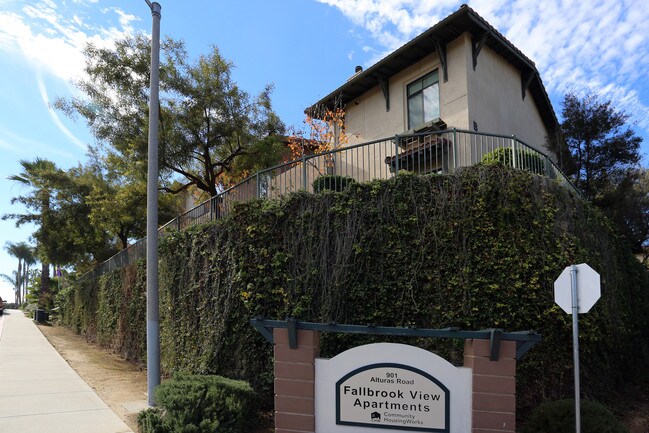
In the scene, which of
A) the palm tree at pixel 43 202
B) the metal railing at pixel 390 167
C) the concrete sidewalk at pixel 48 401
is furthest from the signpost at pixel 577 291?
the palm tree at pixel 43 202

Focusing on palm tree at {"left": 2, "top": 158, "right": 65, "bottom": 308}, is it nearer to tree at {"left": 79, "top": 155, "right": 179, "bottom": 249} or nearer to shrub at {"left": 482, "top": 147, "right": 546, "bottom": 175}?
tree at {"left": 79, "top": 155, "right": 179, "bottom": 249}

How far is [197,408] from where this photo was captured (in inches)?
236

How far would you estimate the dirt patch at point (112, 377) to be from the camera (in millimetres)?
8316

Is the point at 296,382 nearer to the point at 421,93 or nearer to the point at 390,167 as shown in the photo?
the point at 390,167

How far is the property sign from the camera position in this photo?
15.2 feet

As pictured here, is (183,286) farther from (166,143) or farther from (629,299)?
(629,299)

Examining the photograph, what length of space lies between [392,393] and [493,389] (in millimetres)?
940

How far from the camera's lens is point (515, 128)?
1625 cm

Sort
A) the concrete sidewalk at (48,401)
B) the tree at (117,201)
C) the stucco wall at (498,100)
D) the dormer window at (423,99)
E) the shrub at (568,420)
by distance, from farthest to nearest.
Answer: the tree at (117,201) < the dormer window at (423,99) < the stucco wall at (498,100) < the concrete sidewalk at (48,401) < the shrub at (568,420)

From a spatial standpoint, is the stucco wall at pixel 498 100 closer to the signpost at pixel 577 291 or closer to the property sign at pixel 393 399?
the signpost at pixel 577 291

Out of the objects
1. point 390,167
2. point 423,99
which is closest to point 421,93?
point 423,99

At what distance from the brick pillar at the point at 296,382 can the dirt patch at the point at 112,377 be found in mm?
2896

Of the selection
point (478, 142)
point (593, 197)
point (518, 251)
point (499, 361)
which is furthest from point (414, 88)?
point (499, 361)

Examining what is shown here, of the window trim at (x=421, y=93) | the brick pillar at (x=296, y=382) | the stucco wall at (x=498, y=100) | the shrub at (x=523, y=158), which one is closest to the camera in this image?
the brick pillar at (x=296, y=382)
